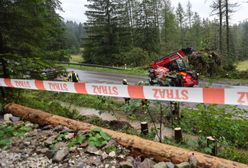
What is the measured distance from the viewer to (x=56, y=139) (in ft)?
16.0

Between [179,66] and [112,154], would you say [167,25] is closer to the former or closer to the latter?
[179,66]

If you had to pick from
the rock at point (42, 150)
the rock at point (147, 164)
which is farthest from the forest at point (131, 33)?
the rock at point (147, 164)

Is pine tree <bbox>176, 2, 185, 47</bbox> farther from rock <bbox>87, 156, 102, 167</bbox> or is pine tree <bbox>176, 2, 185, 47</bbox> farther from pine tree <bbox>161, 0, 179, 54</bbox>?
rock <bbox>87, 156, 102, 167</bbox>

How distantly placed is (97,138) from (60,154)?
2.75 feet

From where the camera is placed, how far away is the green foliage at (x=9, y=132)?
4898 millimetres

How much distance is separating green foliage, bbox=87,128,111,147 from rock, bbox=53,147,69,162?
0.51 m

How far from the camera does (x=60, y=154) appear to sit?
165 inches

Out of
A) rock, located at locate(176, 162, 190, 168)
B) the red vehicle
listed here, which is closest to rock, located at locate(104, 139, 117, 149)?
rock, located at locate(176, 162, 190, 168)

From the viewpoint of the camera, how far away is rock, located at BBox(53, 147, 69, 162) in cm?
412

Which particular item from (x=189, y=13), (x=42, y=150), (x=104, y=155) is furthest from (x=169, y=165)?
(x=189, y=13)

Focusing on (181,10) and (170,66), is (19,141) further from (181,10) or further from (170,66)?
(181,10)

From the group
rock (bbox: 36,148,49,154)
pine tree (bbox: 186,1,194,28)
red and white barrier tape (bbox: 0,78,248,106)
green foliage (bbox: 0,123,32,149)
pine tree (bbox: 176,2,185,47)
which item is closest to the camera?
red and white barrier tape (bbox: 0,78,248,106)

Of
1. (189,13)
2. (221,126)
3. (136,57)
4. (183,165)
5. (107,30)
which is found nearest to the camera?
(183,165)

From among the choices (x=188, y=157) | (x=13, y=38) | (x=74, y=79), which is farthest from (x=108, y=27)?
(x=188, y=157)
